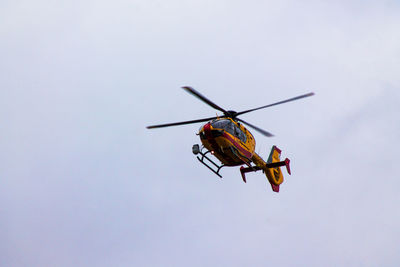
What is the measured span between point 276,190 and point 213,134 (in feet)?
31.8

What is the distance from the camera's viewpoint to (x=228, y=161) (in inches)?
1441

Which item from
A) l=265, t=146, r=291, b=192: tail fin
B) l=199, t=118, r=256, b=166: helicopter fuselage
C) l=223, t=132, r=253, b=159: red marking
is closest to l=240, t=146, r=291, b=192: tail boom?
l=265, t=146, r=291, b=192: tail fin

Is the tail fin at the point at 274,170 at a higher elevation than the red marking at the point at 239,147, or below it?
higher

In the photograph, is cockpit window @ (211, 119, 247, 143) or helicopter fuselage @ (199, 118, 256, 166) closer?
helicopter fuselage @ (199, 118, 256, 166)

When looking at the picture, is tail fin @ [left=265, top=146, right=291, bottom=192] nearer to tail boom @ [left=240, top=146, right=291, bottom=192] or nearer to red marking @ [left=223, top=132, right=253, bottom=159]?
tail boom @ [left=240, top=146, right=291, bottom=192]

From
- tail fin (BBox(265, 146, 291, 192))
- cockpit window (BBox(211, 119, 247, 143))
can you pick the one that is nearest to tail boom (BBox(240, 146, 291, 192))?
tail fin (BBox(265, 146, 291, 192))

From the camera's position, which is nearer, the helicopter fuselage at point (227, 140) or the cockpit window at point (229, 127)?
the helicopter fuselage at point (227, 140)

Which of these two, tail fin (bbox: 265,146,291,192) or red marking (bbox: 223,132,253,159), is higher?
tail fin (bbox: 265,146,291,192)

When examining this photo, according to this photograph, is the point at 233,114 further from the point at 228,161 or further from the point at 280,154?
the point at 280,154

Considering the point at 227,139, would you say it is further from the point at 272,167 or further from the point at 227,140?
the point at 272,167

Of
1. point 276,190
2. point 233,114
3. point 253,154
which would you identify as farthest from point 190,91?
point 276,190

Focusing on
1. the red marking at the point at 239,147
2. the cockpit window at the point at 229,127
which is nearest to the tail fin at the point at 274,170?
the red marking at the point at 239,147

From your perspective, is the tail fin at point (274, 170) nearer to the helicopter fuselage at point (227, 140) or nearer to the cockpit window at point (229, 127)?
the helicopter fuselage at point (227, 140)

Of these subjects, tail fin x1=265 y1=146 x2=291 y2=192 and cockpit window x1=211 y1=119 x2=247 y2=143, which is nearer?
cockpit window x1=211 y1=119 x2=247 y2=143
